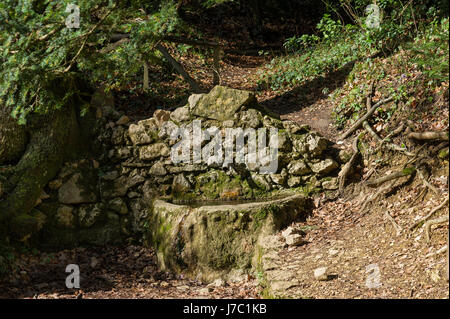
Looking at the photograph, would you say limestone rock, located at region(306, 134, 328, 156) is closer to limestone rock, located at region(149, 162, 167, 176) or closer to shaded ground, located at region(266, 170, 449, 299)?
shaded ground, located at region(266, 170, 449, 299)

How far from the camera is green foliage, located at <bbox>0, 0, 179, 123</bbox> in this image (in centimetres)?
577

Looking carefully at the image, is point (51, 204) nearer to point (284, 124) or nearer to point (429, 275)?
point (284, 124)

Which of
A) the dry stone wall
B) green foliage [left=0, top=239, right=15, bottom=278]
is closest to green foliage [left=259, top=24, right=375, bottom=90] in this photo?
the dry stone wall

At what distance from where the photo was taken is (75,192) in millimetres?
7219

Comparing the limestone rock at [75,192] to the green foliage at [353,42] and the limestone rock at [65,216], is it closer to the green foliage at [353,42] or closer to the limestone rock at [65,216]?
the limestone rock at [65,216]

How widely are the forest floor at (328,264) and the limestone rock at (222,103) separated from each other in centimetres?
145

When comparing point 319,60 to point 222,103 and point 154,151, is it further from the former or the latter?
point 154,151

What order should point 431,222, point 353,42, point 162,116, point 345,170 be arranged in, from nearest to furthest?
1. point 431,222
2. point 345,170
3. point 162,116
4. point 353,42

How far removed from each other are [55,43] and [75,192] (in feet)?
7.70

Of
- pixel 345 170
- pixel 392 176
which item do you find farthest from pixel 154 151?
pixel 392 176

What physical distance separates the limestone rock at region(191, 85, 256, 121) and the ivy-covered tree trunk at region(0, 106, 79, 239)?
2.09m

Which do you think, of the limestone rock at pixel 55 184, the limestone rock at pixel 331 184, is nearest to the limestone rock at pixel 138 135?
the limestone rock at pixel 55 184

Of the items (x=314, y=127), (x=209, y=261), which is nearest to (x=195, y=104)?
(x=314, y=127)

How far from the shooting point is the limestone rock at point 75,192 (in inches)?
282
